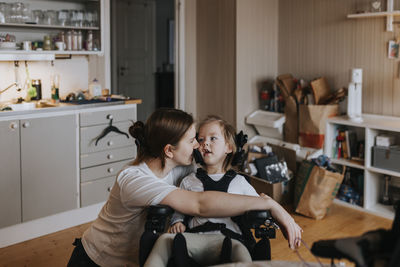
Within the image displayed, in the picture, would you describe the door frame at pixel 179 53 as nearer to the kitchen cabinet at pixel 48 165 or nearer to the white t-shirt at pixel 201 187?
the kitchen cabinet at pixel 48 165

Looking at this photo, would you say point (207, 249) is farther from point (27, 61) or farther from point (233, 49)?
point (233, 49)

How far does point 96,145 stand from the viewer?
3.79m

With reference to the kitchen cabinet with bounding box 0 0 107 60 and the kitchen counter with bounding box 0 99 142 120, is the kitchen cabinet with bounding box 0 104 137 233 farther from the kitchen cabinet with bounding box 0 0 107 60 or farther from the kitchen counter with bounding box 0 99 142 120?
the kitchen cabinet with bounding box 0 0 107 60

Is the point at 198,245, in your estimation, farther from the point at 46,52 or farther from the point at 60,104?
the point at 46,52

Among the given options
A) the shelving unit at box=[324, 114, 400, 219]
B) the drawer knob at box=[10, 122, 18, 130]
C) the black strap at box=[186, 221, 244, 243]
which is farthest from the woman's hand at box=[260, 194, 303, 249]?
the shelving unit at box=[324, 114, 400, 219]

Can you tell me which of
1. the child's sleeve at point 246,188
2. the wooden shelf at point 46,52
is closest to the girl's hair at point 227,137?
the child's sleeve at point 246,188

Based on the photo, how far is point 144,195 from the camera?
1.73m

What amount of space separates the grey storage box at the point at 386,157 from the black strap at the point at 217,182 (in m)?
2.24

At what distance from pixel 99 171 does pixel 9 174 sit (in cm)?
76

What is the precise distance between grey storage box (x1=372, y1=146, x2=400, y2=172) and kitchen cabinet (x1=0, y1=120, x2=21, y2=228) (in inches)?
111

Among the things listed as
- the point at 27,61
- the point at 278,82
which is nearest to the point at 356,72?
the point at 278,82

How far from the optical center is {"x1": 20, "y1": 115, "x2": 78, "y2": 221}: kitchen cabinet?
339 cm

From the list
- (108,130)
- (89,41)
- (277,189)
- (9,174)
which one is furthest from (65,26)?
(277,189)

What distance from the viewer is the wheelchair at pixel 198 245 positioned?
4.95ft
